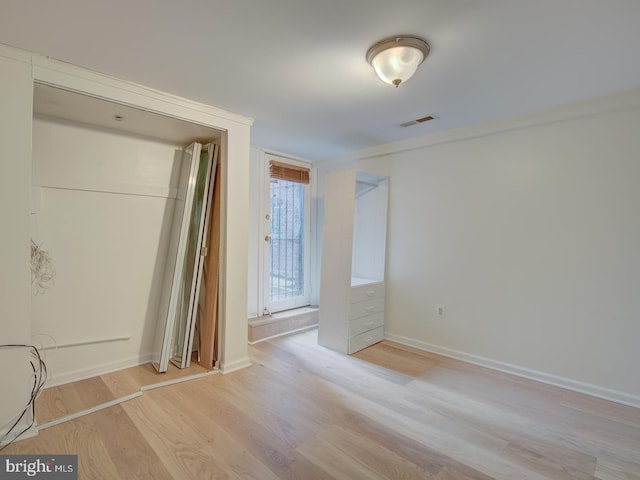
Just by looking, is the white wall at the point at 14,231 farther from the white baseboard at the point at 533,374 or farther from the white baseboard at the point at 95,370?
the white baseboard at the point at 533,374

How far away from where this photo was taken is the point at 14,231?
179cm

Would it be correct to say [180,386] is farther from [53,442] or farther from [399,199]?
[399,199]

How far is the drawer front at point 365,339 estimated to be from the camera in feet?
10.5

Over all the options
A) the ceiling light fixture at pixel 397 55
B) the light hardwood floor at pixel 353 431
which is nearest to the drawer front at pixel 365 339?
the light hardwood floor at pixel 353 431

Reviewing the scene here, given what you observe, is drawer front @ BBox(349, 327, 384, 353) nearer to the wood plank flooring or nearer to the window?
the window

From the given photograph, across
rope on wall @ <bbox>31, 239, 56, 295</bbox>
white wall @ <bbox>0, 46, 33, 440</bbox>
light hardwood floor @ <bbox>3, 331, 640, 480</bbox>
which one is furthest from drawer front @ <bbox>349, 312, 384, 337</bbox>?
rope on wall @ <bbox>31, 239, 56, 295</bbox>

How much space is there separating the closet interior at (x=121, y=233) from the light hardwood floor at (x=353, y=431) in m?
0.68

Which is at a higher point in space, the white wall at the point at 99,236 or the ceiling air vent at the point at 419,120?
the ceiling air vent at the point at 419,120

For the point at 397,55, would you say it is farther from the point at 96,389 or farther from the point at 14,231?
the point at 96,389

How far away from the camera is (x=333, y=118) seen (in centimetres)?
279

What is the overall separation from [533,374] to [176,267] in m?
3.27

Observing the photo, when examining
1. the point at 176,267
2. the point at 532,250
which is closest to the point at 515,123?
the point at 532,250

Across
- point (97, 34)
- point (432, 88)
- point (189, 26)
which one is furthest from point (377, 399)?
point (97, 34)

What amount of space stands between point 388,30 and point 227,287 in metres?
2.22
